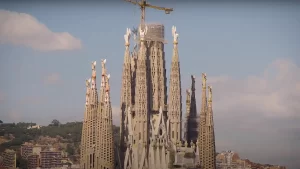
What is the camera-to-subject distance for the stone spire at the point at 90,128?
65.1ft

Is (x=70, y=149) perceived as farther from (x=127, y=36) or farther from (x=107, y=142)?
(x=107, y=142)

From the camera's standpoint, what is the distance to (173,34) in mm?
21547

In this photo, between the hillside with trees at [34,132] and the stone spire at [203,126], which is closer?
the stone spire at [203,126]

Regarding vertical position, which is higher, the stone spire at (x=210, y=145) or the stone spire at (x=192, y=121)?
the stone spire at (x=192, y=121)

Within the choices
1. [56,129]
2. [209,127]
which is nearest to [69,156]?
[56,129]

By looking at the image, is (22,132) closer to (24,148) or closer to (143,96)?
(24,148)

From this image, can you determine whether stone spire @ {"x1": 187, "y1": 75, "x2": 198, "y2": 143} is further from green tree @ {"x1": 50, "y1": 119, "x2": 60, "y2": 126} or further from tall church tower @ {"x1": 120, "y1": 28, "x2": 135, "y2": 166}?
green tree @ {"x1": 50, "y1": 119, "x2": 60, "y2": 126}

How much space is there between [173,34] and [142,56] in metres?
1.79

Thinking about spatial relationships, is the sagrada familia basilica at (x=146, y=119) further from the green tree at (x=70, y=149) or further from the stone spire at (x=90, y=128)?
the green tree at (x=70, y=149)

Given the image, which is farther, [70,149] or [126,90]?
[70,149]

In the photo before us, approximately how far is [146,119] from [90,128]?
2.00 m

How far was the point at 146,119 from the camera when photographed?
67.1ft

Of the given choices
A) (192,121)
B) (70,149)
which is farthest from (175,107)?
(70,149)

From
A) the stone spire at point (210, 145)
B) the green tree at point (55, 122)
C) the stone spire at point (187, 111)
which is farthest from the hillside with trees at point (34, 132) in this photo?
the stone spire at point (210, 145)
